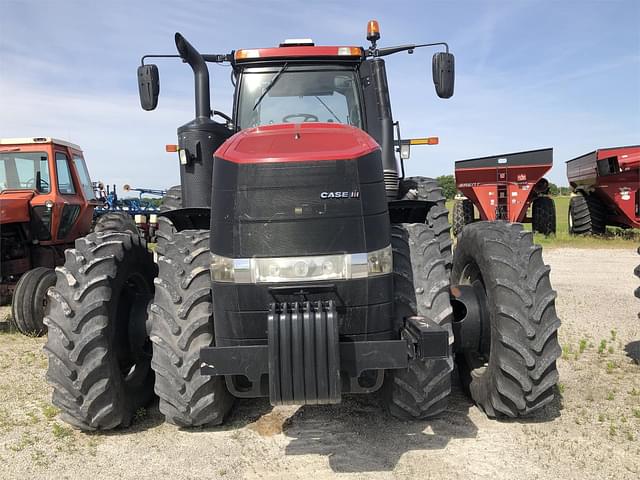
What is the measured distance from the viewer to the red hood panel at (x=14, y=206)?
25.7ft

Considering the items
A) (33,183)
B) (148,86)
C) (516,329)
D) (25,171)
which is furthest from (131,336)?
(25,171)

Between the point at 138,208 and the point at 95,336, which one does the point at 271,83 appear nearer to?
the point at 95,336

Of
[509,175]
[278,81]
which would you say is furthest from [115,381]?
[509,175]

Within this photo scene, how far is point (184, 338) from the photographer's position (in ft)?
11.3

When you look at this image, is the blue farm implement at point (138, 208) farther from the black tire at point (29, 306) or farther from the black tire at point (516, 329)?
the black tire at point (516, 329)

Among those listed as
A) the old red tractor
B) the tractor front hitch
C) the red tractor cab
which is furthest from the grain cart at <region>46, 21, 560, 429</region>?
the red tractor cab

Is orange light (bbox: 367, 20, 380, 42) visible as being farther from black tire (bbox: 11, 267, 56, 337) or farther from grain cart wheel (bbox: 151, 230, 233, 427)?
black tire (bbox: 11, 267, 56, 337)

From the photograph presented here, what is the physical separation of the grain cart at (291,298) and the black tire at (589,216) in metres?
12.8

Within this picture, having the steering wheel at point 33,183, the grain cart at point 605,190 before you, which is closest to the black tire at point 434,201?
the steering wheel at point 33,183

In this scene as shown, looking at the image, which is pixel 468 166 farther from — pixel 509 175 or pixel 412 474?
pixel 412 474

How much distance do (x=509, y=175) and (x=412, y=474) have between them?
1217 centimetres

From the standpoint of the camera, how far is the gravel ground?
3287mm

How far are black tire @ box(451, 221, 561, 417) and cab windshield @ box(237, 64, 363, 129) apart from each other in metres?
1.84

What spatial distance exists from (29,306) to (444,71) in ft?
17.6
